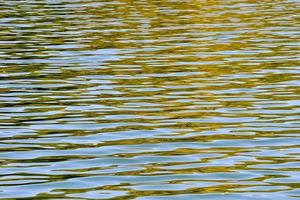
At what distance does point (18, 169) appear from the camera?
12.0m

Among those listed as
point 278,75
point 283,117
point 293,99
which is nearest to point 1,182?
point 283,117

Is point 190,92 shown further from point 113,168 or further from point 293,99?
point 113,168

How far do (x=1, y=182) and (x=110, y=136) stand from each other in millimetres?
2938

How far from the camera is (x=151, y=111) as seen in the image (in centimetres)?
1605

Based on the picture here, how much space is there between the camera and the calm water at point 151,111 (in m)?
11.3

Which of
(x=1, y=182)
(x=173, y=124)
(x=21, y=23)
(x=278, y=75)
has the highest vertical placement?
(x=1, y=182)

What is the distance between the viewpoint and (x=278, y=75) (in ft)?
65.0

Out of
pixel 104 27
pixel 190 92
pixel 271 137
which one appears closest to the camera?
pixel 271 137

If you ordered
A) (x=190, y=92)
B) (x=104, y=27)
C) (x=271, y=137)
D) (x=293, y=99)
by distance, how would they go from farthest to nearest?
(x=104, y=27) < (x=190, y=92) < (x=293, y=99) < (x=271, y=137)

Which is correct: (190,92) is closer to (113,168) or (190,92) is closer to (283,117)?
(283,117)

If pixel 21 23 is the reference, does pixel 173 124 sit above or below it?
above

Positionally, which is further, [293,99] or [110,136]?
[293,99]

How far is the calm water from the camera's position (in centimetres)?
1127

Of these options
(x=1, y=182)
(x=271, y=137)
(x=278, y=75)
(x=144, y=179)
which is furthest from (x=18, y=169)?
(x=278, y=75)
